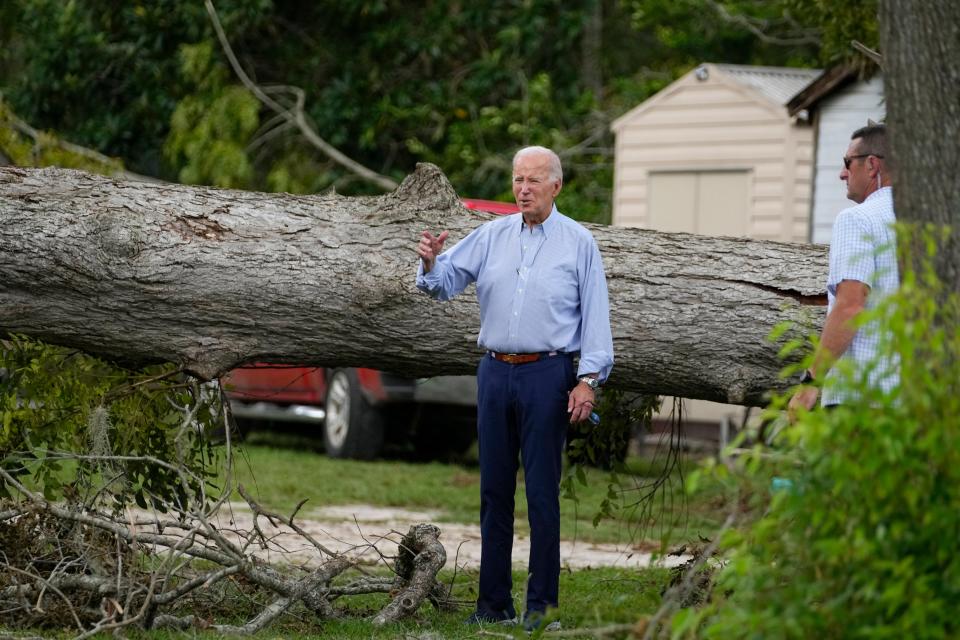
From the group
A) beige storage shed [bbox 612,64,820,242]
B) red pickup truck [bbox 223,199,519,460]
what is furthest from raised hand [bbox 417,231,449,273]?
beige storage shed [bbox 612,64,820,242]

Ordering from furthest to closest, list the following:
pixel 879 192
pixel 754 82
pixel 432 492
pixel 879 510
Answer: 1. pixel 754 82
2. pixel 432 492
3. pixel 879 192
4. pixel 879 510

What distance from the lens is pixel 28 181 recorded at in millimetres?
6906

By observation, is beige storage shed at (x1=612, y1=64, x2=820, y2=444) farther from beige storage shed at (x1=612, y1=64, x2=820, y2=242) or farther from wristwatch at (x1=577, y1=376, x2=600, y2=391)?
wristwatch at (x1=577, y1=376, x2=600, y2=391)

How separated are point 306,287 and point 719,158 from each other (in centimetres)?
1177

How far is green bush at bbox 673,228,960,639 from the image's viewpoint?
150 inches

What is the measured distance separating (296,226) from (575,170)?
16.2 meters

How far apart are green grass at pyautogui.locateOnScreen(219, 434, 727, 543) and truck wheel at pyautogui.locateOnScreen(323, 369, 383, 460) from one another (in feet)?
0.48

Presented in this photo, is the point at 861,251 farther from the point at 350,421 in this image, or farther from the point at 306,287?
the point at 350,421

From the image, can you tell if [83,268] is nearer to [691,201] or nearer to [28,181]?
[28,181]

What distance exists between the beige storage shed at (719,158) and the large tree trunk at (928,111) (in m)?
12.4

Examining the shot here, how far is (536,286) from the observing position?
21.2ft

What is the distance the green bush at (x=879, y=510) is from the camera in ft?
12.5

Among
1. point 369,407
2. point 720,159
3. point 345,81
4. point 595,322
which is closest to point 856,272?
point 595,322

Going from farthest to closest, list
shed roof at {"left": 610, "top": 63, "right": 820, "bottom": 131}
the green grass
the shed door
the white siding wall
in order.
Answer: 1. the shed door
2. shed roof at {"left": 610, "top": 63, "right": 820, "bottom": 131}
3. the white siding wall
4. the green grass
